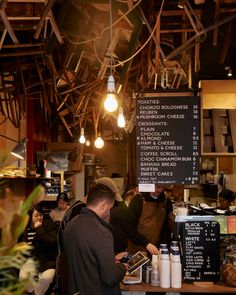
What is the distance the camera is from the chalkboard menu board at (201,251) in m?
3.49

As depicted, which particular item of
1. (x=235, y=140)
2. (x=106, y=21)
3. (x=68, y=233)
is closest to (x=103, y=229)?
(x=68, y=233)

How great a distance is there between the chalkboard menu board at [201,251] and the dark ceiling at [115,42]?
137 cm

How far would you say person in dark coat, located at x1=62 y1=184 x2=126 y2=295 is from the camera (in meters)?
3.03

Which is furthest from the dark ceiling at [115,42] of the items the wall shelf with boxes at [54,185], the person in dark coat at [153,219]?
the wall shelf with boxes at [54,185]

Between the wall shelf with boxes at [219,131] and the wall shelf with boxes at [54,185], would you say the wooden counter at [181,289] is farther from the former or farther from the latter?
the wall shelf with boxes at [54,185]

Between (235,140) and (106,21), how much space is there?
2.09m

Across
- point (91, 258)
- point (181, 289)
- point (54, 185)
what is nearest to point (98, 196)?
point (91, 258)

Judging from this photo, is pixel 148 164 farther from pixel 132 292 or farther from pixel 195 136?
pixel 132 292

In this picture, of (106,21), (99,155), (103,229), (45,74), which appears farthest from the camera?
(99,155)

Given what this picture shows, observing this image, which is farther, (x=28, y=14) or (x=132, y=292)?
(x=28, y=14)

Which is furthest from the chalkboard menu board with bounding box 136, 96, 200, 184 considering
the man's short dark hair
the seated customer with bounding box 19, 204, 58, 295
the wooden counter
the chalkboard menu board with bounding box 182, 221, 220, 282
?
the seated customer with bounding box 19, 204, 58, 295

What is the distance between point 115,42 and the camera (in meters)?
4.13

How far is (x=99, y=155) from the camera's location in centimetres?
1513

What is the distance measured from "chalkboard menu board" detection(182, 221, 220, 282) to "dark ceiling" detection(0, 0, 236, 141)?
4.49 ft
